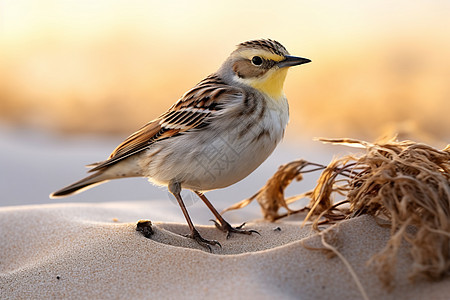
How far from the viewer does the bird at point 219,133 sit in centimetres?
459

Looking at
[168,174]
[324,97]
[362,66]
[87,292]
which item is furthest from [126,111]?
[87,292]

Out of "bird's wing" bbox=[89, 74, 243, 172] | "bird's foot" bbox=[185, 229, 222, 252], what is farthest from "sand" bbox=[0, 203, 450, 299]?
"bird's wing" bbox=[89, 74, 243, 172]

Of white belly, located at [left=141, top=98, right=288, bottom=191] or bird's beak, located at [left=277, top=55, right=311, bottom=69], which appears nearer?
white belly, located at [left=141, top=98, right=288, bottom=191]

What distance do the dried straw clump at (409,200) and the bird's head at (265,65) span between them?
3.40ft

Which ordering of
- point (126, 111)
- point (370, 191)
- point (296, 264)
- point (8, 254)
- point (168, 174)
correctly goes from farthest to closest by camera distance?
1. point (126, 111)
2. point (168, 174)
3. point (8, 254)
4. point (370, 191)
5. point (296, 264)

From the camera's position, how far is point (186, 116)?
16.5ft

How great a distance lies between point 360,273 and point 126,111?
1034 centimetres

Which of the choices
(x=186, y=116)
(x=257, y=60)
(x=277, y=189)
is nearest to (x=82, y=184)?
(x=186, y=116)

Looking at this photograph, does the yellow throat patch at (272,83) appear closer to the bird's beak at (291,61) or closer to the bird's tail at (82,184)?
the bird's beak at (291,61)

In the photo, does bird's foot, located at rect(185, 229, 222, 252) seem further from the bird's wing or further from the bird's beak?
the bird's beak

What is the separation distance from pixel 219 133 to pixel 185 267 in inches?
56.1

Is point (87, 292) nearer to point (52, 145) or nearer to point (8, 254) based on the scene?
point (8, 254)

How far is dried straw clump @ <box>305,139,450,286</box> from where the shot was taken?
9.84 feet

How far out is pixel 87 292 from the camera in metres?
3.45
